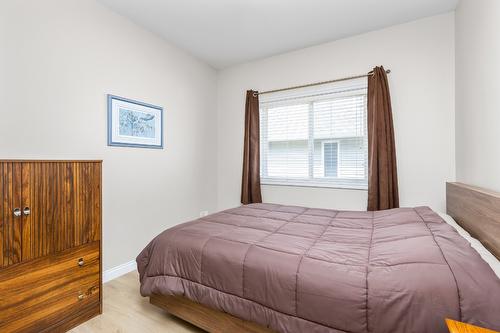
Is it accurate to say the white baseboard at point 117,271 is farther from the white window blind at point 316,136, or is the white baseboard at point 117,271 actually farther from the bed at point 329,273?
the white window blind at point 316,136

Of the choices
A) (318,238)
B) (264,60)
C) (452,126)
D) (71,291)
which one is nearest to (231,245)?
(318,238)

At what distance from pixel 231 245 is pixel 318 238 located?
0.58 m

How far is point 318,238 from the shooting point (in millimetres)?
1613

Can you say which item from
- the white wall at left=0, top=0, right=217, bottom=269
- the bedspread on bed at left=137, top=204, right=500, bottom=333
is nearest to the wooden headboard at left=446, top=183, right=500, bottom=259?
the bedspread on bed at left=137, top=204, right=500, bottom=333

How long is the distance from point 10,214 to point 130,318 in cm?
107

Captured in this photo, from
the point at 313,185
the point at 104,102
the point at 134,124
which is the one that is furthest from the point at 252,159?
the point at 104,102

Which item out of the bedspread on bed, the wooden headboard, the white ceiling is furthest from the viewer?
the white ceiling

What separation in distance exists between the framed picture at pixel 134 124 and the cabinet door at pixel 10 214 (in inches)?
41.0

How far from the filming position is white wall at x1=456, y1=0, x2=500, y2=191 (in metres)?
1.56

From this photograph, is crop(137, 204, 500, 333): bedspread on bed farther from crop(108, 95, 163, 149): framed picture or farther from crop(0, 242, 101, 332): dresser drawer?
crop(108, 95, 163, 149): framed picture

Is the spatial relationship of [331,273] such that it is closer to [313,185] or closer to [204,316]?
[204,316]

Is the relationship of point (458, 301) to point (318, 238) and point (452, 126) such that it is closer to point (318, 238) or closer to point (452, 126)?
point (318, 238)

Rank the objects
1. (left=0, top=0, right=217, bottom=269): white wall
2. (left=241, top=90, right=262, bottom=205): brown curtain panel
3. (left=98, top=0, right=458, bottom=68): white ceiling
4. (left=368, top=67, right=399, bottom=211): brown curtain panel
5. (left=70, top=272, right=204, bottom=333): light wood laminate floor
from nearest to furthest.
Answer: (left=70, top=272, right=204, bottom=333): light wood laminate floor
(left=0, top=0, right=217, bottom=269): white wall
(left=98, top=0, right=458, bottom=68): white ceiling
(left=368, top=67, right=399, bottom=211): brown curtain panel
(left=241, top=90, right=262, bottom=205): brown curtain panel

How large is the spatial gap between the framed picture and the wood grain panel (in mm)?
1592
